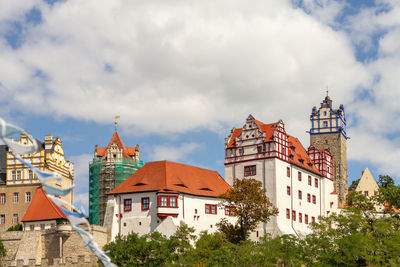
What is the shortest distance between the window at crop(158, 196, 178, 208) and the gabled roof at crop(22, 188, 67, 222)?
11485 mm

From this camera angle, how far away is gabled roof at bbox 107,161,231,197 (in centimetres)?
5859

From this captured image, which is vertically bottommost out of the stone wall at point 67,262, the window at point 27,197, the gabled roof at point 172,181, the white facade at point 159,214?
the stone wall at point 67,262

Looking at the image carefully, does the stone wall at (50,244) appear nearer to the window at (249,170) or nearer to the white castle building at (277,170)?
the window at (249,170)

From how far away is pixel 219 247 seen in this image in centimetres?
4969

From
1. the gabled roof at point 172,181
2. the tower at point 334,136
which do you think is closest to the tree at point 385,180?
the tower at point 334,136

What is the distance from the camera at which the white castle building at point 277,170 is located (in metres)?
63.1

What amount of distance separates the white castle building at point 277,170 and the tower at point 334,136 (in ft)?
36.0

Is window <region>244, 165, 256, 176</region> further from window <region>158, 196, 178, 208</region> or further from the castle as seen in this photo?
window <region>158, 196, 178, 208</region>

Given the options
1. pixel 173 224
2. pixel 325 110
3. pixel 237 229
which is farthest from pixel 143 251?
pixel 325 110

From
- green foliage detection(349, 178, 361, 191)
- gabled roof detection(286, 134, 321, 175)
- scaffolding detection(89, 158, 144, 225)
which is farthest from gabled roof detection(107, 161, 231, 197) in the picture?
green foliage detection(349, 178, 361, 191)

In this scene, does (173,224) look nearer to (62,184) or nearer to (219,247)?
(219,247)

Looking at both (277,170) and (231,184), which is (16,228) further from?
(277,170)

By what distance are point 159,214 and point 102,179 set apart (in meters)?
21.5

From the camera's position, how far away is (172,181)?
195ft
